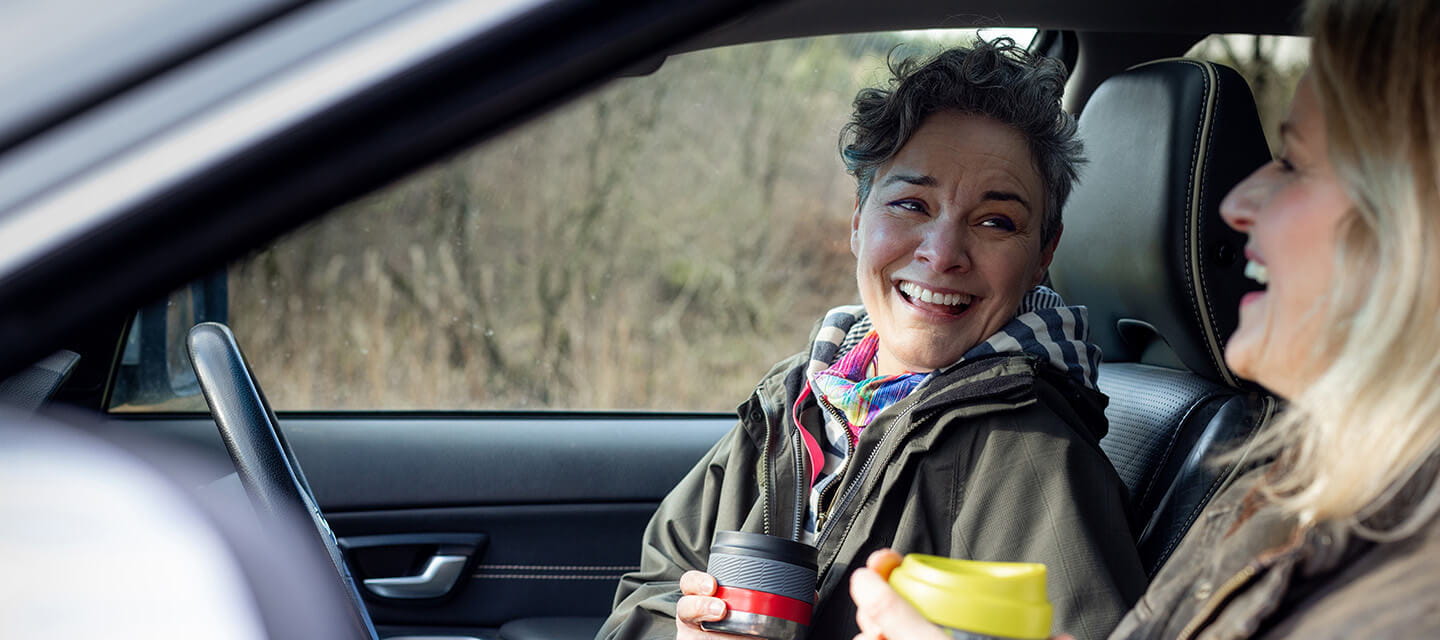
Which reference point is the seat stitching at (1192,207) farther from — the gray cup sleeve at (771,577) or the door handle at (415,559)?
the door handle at (415,559)

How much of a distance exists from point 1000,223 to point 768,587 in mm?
712

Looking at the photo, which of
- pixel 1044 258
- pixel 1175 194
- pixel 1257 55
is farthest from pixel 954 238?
pixel 1257 55

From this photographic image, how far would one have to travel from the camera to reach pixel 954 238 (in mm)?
1723

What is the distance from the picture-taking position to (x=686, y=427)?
8.87 feet

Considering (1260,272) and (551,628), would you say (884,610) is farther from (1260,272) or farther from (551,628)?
(551,628)

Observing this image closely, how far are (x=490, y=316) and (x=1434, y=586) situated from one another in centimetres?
398

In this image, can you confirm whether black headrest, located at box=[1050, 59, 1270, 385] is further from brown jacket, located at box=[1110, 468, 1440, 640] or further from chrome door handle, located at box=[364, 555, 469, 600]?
chrome door handle, located at box=[364, 555, 469, 600]

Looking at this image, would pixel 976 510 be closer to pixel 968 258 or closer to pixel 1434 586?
pixel 968 258

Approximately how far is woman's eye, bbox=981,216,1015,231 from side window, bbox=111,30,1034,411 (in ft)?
6.76

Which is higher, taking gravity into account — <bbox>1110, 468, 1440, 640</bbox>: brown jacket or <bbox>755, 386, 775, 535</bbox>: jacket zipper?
<bbox>1110, 468, 1440, 640</bbox>: brown jacket

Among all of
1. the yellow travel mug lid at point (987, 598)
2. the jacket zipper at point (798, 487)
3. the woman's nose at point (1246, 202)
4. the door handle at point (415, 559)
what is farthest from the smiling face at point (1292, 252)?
the door handle at point (415, 559)

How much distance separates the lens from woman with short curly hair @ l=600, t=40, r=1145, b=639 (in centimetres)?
151

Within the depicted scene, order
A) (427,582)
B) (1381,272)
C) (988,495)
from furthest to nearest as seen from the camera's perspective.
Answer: (427,582)
(988,495)
(1381,272)

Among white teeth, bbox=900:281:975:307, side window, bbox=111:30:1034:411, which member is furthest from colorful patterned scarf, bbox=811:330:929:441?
side window, bbox=111:30:1034:411
